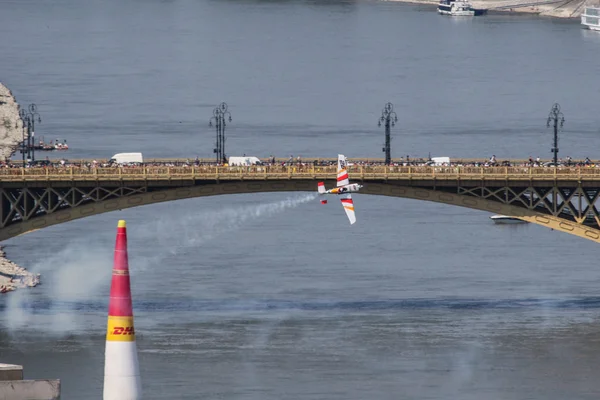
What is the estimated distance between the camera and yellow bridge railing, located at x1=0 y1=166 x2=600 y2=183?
138500 millimetres

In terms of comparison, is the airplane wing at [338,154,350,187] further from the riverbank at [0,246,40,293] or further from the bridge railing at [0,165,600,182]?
the riverbank at [0,246,40,293]

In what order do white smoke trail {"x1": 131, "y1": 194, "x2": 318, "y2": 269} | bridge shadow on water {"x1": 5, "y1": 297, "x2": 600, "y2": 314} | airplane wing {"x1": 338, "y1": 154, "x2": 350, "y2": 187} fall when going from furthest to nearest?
white smoke trail {"x1": 131, "y1": 194, "x2": 318, "y2": 269} < bridge shadow on water {"x1": 5, "y1": 297, "x2": 600, "y2": 314} < airplane wing {"x1": 338, "y1": 154, "x2": 350, "y2": 187}

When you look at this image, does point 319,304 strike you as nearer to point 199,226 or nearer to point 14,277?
point 14,277

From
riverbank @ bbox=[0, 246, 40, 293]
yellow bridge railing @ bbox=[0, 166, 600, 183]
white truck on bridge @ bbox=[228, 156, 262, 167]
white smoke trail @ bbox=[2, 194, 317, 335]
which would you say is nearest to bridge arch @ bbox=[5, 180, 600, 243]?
yellow bridge railing @ bbox=[0, 166, 600, 183]

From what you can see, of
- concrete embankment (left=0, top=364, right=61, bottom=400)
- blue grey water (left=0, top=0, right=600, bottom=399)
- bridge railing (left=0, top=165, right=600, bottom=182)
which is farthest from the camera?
bridge railing (left=0, top=165, right=600, bottom=182)

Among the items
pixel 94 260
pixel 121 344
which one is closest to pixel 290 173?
pixel 94 260

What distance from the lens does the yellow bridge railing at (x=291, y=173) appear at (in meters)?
138

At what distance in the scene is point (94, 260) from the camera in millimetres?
168250

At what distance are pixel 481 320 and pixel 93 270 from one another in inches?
1605

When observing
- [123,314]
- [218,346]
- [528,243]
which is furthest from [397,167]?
[123,314]

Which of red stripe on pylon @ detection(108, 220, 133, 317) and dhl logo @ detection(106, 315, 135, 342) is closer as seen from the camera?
red stripe on pylon @ detection(108, 220, 133, 317)

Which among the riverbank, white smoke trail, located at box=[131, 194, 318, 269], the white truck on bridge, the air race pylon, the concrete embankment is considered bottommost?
the riverbank

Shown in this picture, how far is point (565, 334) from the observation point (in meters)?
134

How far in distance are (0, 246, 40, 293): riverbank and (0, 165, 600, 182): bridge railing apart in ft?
55.4
